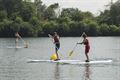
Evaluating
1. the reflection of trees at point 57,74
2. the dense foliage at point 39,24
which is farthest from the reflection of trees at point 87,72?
the dense foliage at point 39,24

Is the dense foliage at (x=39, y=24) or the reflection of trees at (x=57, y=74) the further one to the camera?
the dense foliage at (x=39, y=24)

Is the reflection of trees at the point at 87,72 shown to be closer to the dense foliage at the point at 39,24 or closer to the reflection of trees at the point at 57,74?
the reflection of trees at the point at 57,74

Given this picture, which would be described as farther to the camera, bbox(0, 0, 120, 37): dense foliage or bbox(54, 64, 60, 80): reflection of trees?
bbox(0, 0, 120, 37): dense foliage

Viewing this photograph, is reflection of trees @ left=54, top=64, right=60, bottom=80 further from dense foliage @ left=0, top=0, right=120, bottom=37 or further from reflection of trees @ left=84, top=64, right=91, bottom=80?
dense foliage @ left=0, top=0, right=120, bottom=37

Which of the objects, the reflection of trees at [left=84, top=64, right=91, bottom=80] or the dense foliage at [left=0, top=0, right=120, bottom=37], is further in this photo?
the dense foliage at [left=0, top=0, right=120, bottom=37]

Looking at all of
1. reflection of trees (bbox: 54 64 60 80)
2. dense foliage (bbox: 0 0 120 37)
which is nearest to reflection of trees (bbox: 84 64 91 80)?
reflection of trees (bbox: 54 64 60 80)

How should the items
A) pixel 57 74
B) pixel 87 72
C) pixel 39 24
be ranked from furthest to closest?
pixel 39 24, pixel 87 72, pixel 57 74

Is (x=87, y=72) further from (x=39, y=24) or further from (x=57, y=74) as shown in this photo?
(x=39, y=24)

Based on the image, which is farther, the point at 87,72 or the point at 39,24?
the point at 39,24

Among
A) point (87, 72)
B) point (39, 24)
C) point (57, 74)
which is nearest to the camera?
point (57, 74)

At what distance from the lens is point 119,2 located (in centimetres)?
14550

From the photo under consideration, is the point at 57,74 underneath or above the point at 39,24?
above

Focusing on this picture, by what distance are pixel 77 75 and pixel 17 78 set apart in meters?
3.72

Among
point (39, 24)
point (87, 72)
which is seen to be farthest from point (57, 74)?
point (39, 24)
